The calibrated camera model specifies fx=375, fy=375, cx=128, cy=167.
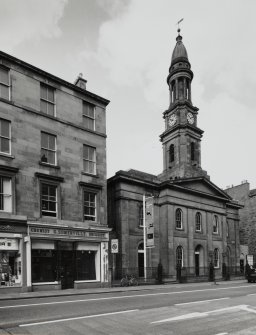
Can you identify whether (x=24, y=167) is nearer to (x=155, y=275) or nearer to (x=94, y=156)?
(x=94, y=156)

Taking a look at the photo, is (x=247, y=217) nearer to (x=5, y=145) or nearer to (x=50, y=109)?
(x=50, y=109)

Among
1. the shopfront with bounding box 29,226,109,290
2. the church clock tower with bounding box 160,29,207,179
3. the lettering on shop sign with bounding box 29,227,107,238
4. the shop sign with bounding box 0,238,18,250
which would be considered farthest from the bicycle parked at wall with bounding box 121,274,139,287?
the church clock tower with bounding box 160,29,207,179

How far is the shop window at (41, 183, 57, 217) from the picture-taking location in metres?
23.1

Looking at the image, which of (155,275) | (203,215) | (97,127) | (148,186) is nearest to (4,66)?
(97,127)

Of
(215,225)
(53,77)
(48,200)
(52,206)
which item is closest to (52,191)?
(48,200)

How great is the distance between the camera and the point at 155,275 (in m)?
31.6

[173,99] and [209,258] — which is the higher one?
[173,99]

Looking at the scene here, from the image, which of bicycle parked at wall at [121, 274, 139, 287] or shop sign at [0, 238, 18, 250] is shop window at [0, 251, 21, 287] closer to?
shop sign at [0, 238, 18, 250]

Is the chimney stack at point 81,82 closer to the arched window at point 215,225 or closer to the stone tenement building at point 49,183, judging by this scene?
the stone tenement building at point 49,183

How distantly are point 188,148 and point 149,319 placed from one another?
34350mm

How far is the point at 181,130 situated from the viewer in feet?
144

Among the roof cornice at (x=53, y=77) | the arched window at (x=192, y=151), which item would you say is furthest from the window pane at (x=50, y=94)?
the arched window at (x=192, y=151)

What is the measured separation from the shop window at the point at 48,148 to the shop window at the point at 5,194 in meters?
2.93

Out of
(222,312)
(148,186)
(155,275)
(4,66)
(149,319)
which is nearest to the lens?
(149,319)
